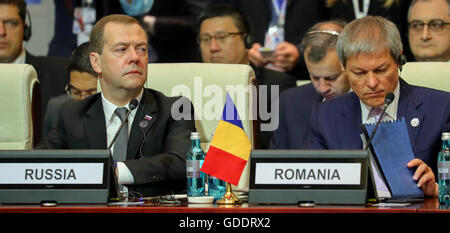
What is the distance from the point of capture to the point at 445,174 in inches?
106

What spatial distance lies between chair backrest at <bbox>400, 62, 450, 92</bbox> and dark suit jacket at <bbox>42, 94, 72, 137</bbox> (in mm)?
1824

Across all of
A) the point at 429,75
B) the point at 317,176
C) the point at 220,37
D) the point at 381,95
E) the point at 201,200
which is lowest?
the point at 201,200

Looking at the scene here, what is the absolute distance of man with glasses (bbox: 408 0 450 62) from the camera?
4.58 m

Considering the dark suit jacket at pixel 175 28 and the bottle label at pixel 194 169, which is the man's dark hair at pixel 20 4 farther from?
the bottle label at pixel 194 169

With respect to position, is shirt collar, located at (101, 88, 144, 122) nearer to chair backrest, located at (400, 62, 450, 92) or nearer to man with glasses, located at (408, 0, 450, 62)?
chair backrest, located at (400, 62, 450, 92)

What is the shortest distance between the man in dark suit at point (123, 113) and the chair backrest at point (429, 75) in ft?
3.38

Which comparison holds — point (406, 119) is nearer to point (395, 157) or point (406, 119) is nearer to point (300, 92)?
point (395, 157)

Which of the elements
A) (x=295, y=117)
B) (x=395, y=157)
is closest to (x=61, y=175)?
(x=395, y=157)

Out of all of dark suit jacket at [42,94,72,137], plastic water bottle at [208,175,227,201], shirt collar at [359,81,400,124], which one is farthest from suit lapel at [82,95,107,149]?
shirt collar at [359,81,400,124]

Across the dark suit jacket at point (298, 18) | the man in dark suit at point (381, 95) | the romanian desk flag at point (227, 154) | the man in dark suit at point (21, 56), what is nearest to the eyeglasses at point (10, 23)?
the man in dark suit at point (21, 56)

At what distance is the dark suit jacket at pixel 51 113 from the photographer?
171 inches

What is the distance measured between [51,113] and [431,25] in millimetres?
2181
